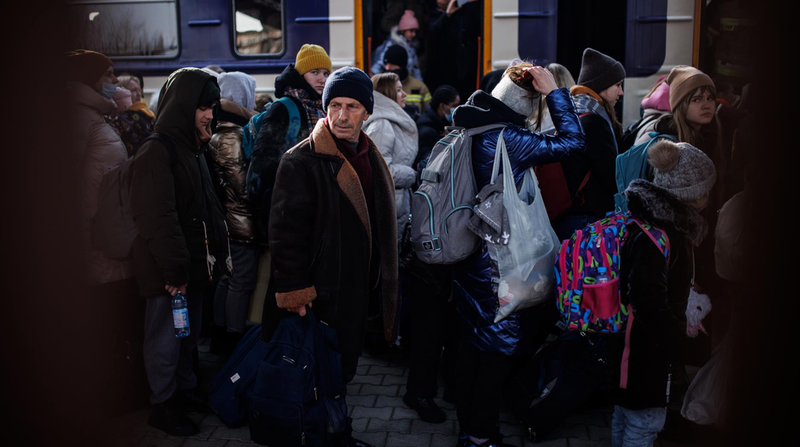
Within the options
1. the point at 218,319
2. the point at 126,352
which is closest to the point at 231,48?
the point at 218,319

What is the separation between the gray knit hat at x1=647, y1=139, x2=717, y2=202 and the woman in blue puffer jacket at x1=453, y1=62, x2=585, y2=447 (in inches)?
15.3

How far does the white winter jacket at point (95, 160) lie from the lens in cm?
335

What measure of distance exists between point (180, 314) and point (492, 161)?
178 centimetres

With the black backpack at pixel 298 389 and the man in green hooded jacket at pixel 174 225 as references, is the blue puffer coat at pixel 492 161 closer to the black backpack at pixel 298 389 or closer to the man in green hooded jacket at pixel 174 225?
the black backpack at pixel 298 389

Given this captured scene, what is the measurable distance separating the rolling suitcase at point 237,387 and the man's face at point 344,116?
52.7 inches

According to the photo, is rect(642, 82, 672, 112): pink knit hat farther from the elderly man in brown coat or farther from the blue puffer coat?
the elderly man in brown coat

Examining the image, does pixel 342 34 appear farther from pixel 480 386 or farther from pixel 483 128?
pixel 480 386

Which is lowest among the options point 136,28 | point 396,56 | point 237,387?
point 237,387

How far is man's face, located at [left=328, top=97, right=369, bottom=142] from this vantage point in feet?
9.55

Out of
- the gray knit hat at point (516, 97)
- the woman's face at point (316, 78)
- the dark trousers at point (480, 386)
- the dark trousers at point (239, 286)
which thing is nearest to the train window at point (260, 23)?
the woman's face at point (316, 78)

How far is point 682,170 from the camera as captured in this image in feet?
8.57

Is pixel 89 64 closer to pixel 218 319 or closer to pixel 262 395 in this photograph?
pixel 218 319

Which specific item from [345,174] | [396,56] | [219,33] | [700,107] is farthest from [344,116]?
[219,33]

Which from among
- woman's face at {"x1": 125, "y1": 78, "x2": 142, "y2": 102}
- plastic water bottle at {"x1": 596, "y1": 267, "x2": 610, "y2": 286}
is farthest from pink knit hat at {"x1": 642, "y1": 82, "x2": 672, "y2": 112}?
woman's face at {"x1": 125, "y1": 78, "x2": 142, "y2": 102}
